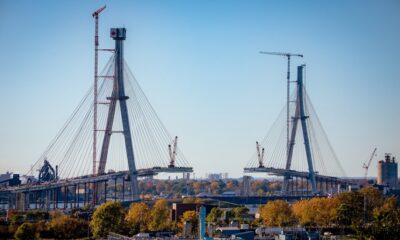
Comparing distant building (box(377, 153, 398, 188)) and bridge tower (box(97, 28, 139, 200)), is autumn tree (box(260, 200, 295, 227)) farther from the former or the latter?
distant building (box(377, 153, 398, 188))

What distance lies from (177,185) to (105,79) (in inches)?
3546

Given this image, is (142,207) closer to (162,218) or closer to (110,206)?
(162,218)

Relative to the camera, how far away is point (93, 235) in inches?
1558

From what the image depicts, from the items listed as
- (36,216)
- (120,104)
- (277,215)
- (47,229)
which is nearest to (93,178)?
(120,104)

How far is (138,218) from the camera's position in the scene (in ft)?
151

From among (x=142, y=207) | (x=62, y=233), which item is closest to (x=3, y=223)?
(x=62, y=233)

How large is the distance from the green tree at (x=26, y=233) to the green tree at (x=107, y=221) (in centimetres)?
315

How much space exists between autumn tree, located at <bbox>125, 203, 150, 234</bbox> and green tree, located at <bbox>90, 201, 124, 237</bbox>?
4.48 ft

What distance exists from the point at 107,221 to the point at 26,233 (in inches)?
173

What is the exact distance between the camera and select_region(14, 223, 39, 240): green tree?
36812 mm

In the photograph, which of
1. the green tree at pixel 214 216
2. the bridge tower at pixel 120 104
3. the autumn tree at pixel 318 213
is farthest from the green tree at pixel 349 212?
the bridge tower at pixel 120 104

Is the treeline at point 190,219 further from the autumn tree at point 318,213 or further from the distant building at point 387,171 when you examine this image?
the distant building at point 387,171

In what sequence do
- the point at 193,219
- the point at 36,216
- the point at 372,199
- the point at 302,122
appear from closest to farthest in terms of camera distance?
1. the point at 193,219
2. the point at 36,216
3. the point at 372,199
4. the point at 302,122

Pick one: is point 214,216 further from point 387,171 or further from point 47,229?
point 387,171
